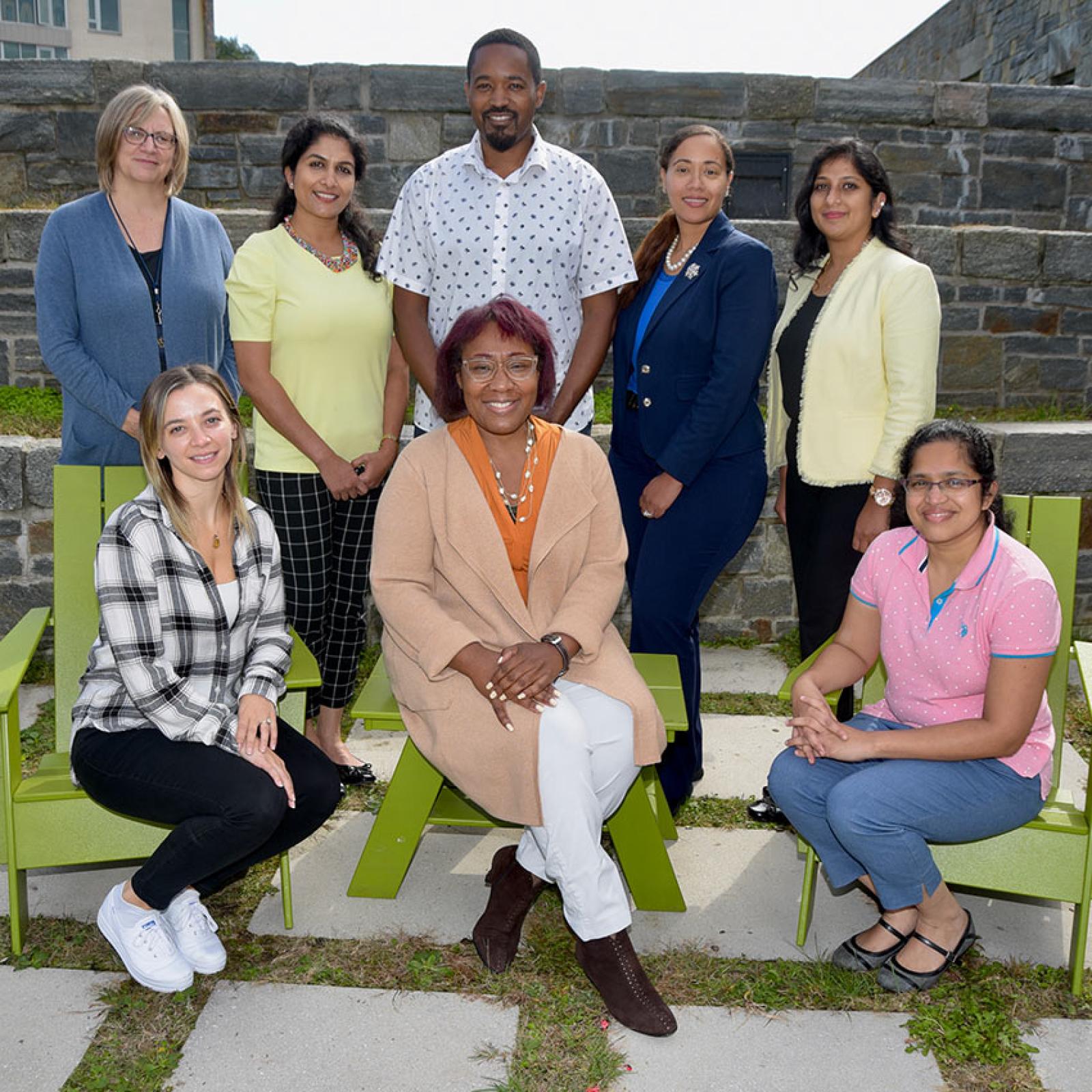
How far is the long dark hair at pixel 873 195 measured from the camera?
9.95 ft

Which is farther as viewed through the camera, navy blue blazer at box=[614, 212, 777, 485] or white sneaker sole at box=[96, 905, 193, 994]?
navy blue blazer at box=[614, 212, 777, 485]

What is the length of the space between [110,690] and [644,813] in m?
1.30

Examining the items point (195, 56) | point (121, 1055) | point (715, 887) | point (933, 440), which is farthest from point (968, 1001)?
point (195, 56)

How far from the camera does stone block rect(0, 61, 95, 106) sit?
7145 mm

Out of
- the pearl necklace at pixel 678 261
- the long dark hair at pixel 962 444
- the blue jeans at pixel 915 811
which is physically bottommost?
the blue jeans at pixel 915 811

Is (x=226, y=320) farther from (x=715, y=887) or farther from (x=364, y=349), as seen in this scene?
(x=715, y=887)

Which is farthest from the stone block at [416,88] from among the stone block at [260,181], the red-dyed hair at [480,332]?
the red-dyed hair at [480,332]

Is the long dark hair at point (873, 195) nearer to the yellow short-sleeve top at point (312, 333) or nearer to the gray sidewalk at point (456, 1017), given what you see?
the yellow short-sleeve top at point (312, 333)

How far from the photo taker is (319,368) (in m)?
3.18

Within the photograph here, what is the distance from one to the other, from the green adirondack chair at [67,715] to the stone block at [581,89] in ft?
18.6

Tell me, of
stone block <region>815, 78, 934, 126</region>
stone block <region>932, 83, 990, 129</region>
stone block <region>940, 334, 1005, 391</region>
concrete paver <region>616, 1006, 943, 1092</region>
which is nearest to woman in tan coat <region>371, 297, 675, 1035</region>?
concrete paver <region>616, 1006, 943, 1092</region>

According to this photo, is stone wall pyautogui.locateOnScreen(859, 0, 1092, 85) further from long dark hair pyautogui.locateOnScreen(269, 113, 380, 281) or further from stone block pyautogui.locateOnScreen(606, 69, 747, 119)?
long dark hair pyautogui.locateOnScreen(269, 113, 380, 281)

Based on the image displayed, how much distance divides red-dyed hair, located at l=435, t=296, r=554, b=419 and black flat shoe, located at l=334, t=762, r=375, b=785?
1.30 m

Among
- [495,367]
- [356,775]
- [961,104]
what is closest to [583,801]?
[495,367]
